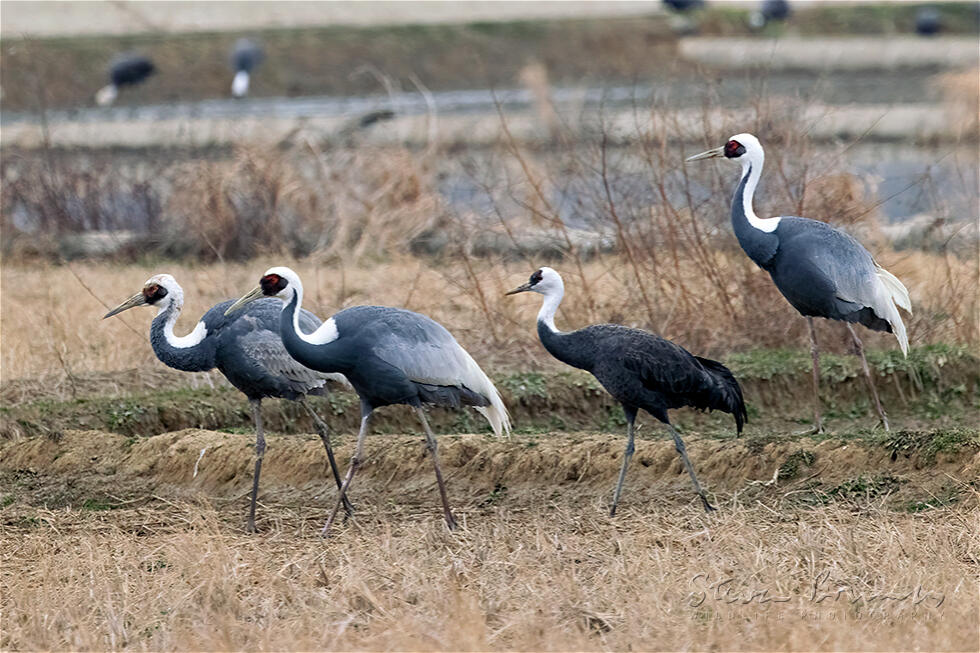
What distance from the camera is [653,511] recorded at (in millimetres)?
7527

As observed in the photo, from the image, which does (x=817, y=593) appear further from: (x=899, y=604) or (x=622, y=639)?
(x=622, y=639)

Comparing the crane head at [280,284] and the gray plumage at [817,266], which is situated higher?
the crane head at [280,284]

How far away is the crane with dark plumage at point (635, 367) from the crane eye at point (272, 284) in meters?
1.36

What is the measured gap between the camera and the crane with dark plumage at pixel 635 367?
7.36m

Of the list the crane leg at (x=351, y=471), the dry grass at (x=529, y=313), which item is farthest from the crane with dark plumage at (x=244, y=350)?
the dry grass at (x=529, y=313)

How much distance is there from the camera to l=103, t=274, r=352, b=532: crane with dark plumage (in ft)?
24.8

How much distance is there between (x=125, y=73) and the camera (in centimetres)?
2955

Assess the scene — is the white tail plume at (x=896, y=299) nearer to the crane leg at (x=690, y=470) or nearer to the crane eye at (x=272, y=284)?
the crane leg at (x=690, y=470)

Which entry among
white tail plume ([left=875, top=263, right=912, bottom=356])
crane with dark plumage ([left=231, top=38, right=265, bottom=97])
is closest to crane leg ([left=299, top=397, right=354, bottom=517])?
white tail plume ([left=875, top=263, right=912, bottom=356])

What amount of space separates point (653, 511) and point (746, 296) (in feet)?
10.4

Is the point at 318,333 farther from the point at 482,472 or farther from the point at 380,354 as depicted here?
the point at 482,472

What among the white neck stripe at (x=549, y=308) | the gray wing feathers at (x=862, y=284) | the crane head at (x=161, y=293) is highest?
the white neck stripe at (x=549, y=308)

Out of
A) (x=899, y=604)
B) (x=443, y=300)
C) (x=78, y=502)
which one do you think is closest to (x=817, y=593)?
(x=899, y=604)

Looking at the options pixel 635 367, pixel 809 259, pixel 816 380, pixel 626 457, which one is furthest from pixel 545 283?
pixel 816 380
